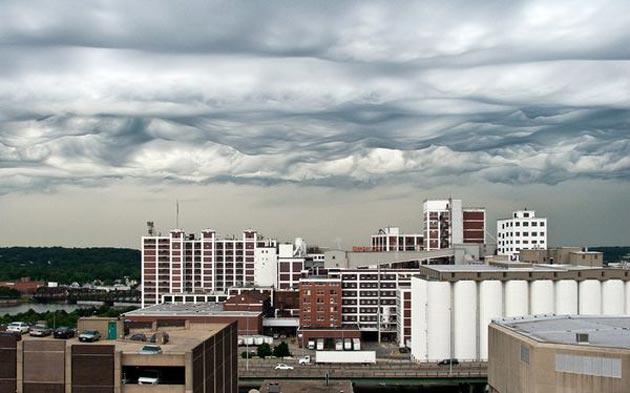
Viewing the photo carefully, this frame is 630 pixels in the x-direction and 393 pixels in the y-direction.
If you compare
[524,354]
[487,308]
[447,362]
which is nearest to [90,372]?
[524,354]

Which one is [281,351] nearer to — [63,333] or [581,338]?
[581,338]

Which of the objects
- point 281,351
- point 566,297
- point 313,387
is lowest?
point 281,351

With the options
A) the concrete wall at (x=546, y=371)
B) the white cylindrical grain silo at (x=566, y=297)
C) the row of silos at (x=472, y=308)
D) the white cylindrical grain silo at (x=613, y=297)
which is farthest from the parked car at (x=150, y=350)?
the white cylindrical grain silo at (x=613, y=297)

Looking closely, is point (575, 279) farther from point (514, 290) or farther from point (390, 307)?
point (390, 307)

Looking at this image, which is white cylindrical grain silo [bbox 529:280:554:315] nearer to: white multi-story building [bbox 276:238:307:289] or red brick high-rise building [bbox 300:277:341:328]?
red brick high-rise building [bbox 300:277:341:328]

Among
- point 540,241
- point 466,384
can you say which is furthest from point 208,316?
point 540,241

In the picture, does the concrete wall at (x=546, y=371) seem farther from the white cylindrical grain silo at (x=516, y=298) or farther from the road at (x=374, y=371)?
the white cylindrical grain silo at (x=516, y=298)
